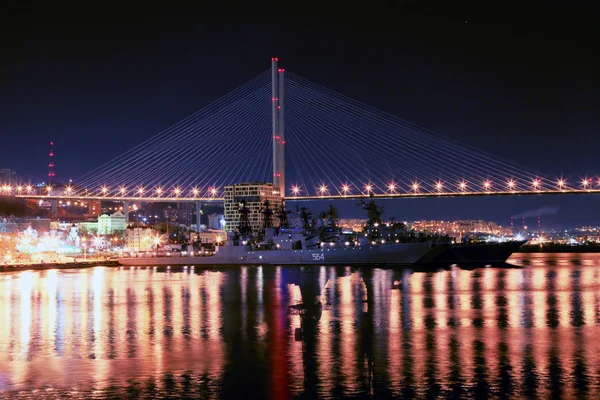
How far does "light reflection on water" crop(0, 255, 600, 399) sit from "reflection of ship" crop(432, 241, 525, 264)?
2530 centimetres

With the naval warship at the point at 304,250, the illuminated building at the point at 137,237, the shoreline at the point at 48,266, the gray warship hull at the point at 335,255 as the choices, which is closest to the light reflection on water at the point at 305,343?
the gray warship hull at the point at 335,255

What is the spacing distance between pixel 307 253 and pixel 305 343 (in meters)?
34.1

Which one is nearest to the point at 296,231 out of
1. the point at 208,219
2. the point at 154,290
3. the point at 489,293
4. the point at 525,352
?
the point at 154,290

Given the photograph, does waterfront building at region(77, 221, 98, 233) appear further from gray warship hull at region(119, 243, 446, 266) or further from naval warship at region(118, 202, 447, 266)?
gray warship hull at region(119, 243, 446, 266)

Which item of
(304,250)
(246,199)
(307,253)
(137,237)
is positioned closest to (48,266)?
(304,250)

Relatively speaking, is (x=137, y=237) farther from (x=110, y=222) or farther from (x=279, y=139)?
(x=279, y=139)

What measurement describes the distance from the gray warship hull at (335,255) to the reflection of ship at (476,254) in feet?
11.2

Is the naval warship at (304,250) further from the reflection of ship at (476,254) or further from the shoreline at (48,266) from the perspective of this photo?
the reflection of ship at (476,254)

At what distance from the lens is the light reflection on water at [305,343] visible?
12484 millimetres

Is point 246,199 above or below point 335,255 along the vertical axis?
above

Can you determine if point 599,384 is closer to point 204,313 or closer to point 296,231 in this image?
point 204,313

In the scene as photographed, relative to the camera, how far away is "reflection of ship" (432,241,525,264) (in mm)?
55781

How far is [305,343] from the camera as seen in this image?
1667cm

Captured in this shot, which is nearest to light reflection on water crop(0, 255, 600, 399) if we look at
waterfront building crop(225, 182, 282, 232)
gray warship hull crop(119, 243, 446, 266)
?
gray warship hull crop(119, 243, 446, 266)
